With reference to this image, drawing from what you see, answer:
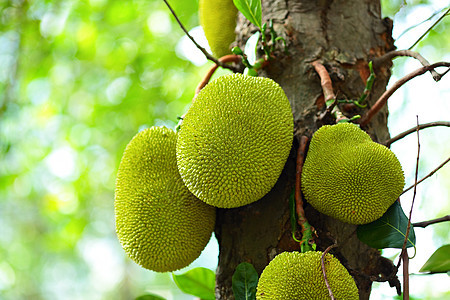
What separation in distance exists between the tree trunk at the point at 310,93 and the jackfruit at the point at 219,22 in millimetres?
77

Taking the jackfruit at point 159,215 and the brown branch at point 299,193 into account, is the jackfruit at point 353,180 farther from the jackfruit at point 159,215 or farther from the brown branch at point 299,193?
the jackfruit at point 159,215

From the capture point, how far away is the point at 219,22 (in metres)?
1.22

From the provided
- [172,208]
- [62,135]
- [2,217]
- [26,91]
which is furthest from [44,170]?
[172,208]

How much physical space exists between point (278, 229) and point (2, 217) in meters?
7.60

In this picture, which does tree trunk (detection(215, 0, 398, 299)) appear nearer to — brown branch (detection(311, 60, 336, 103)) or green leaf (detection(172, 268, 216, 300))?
brown branch (detection(311, 60, 336, 103))

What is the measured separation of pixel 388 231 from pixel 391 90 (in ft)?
0.94

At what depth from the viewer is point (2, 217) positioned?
7.17 metres

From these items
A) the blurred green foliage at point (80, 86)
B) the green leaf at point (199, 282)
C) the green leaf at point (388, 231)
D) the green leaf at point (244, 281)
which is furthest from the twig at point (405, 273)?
the blurred green foliage at point (80, 86)

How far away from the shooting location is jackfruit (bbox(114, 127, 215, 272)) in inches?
33.5

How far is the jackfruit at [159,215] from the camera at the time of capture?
2.79 ft

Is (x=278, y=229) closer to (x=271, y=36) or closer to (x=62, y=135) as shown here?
(x=271, y=36)

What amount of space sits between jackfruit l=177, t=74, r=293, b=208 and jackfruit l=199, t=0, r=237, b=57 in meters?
0.44

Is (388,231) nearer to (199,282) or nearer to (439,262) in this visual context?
(439,262)

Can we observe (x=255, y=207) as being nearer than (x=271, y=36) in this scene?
Yes
